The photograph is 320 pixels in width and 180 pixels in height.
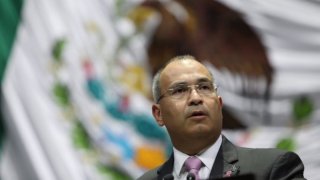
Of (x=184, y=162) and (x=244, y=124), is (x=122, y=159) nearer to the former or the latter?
(x=244, y=124)

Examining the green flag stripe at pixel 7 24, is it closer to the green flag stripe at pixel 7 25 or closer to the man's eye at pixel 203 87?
the green flag stripe at pixel 7 25

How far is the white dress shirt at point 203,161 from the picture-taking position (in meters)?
2.09

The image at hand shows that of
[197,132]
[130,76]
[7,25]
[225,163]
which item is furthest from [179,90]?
[7,25]

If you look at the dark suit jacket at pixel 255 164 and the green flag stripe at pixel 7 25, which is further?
the green flag stripe at pixel 7 25

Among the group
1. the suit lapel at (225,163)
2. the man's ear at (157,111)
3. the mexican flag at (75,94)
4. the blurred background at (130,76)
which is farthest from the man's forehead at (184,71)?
the mexican flag at (75,94)

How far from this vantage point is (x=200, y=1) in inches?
144

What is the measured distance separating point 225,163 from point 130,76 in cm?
167

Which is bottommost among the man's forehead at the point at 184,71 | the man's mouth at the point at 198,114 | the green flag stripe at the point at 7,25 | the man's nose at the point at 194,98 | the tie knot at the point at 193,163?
the tie knot at the point at 193,163

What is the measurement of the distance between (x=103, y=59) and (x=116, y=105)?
24 cm

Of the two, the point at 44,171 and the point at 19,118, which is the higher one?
the point at 19,118

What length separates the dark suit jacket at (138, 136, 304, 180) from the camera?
1967mm

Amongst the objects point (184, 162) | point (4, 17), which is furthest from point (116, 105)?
point (184, 162)

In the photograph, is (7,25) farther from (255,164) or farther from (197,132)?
(255,164)

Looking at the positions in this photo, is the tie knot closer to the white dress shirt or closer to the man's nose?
the white dress shirt
